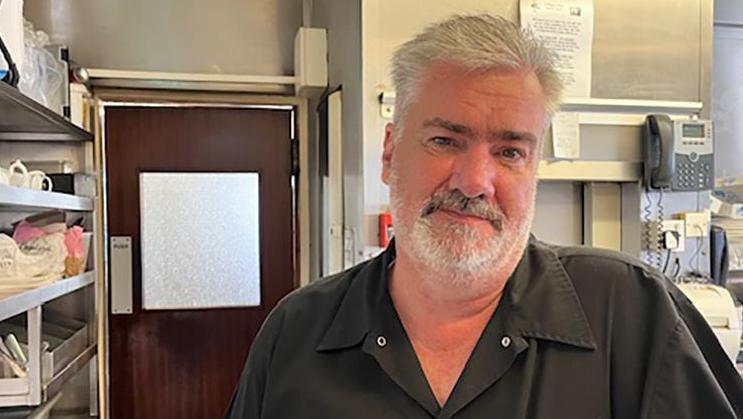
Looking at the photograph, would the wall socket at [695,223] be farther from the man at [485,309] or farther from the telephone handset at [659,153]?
the man at [485,309]

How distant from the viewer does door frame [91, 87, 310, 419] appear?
2855mm

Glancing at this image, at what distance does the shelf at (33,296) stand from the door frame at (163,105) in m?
0.55

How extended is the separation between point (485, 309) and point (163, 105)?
2300mm

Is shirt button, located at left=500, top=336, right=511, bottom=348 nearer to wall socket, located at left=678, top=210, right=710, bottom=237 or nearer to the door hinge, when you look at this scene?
wall socket, located at left=678, top=210, right=710, bottom=237

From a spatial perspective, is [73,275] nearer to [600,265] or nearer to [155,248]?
[155,248]

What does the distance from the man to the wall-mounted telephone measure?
1128mm

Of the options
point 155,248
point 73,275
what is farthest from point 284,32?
point 73,275

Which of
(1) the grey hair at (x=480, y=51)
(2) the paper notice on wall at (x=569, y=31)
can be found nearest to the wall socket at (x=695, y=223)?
(2) the paper notice on wall at (x=569, y=31)

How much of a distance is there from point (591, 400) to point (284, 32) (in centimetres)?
249

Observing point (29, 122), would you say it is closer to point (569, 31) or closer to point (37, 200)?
point (37, 200)

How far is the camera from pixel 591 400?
95cm

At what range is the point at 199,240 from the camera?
3004 mm

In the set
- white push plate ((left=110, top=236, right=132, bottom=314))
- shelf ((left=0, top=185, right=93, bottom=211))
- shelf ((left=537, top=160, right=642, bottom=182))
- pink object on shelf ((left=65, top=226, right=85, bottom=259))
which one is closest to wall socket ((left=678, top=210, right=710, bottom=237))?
shelf ((left=537, top=160, right=642, bottom=182))

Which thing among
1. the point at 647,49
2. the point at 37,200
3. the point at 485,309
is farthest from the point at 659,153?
the point at 37,200
